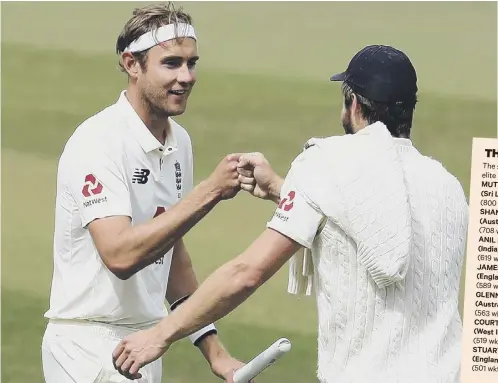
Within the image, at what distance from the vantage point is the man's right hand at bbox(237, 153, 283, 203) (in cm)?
467

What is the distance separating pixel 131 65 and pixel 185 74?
0.26 metres

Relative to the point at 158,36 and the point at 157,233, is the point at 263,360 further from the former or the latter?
the point at 158,36

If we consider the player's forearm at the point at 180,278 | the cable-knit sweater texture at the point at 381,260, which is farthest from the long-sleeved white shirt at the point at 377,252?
the player's forearm at the point at 180,278

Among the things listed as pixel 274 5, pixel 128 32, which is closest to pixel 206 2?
pixel 274 5

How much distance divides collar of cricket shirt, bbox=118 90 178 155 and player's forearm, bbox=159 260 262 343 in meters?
1.04

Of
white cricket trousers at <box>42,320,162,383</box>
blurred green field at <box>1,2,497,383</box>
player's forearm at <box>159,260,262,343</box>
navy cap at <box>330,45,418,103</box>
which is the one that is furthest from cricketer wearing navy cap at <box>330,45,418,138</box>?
blurred green field at <box>1,2,497,383</box>

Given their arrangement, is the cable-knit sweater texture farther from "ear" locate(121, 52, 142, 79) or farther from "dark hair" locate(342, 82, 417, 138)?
"ear" locate(121, 52, 142, 79)

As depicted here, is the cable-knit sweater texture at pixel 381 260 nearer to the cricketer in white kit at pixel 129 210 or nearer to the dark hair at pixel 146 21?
the cricketer in white kit at pixel 129 210

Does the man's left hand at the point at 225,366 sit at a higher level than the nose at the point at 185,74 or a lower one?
lower

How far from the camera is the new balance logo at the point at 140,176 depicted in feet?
16.4

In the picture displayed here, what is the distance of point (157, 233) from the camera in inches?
183

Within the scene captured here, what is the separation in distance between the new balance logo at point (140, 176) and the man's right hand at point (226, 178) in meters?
0.39

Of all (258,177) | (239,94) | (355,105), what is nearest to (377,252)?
(355,105)

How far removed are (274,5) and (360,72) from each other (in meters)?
10.1
